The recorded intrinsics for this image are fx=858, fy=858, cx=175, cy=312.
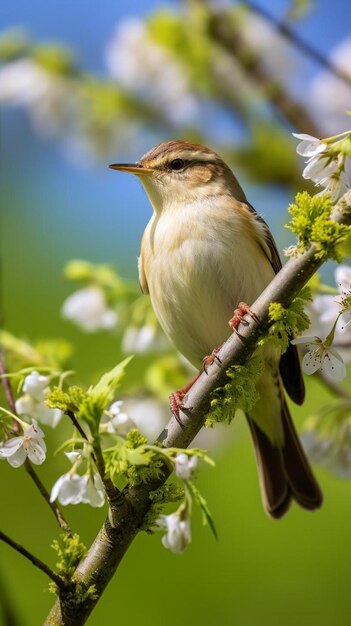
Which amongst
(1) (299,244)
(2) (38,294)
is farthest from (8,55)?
(1) (299,244)

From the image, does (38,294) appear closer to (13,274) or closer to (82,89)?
(13,274)

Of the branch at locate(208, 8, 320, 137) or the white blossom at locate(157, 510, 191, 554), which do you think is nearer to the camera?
the white blossom at locate(157, 510, 191, 554)

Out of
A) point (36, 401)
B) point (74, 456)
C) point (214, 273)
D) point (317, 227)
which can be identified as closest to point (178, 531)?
point (74, 456)

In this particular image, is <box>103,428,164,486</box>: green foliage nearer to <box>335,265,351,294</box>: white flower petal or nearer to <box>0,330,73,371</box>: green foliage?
<box>335,265,351,294</box>: white flower petal

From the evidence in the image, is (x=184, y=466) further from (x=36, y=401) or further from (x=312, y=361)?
(x=36, y=401)

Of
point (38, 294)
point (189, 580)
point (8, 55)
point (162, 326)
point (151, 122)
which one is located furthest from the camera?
point (38, 294)

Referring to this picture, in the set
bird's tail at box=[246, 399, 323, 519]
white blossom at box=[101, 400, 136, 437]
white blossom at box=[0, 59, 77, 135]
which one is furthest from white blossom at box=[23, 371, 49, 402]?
white blossom at box=[0, 59, 77, 135]
